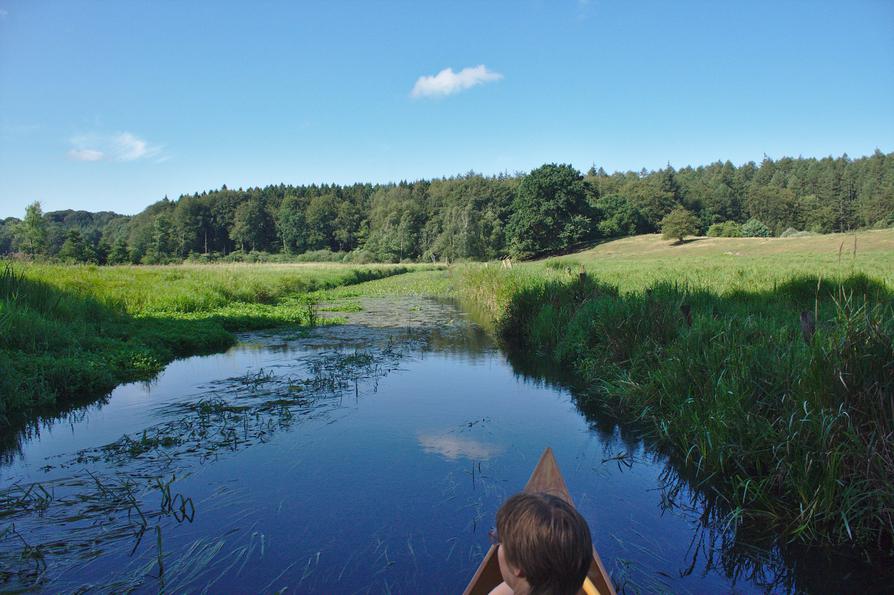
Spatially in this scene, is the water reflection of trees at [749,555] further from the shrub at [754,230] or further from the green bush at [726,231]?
the shrub at [754,230]

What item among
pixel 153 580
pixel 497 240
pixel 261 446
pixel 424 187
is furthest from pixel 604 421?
→ pixel 424 187

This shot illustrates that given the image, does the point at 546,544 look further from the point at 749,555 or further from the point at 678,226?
the point at 678,226

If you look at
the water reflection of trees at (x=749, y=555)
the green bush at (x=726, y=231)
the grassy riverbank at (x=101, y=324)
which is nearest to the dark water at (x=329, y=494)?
the water reflection of trees at (x=749, y=555)

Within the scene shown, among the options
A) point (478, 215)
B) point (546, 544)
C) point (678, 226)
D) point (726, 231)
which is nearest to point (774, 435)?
point (546, 544)

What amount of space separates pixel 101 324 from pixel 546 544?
1225cm

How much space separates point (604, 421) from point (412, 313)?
511 inches

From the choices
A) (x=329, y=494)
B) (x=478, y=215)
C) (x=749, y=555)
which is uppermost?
(x=478, y=215)

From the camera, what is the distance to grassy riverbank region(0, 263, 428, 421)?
8016 millimetres

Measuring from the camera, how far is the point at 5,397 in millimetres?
7012

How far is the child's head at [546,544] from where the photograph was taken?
79.0 inches

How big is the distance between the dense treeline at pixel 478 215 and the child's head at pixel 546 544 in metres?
56.3

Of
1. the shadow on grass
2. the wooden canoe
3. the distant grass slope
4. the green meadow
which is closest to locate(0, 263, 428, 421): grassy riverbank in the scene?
the green meadow

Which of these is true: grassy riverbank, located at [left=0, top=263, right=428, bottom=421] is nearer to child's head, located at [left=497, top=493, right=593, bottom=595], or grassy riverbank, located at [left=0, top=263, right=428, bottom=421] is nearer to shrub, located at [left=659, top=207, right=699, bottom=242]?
child's head, located at [left=497, top=493, right=593, bottom=595]

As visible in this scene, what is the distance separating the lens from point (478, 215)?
234ft
